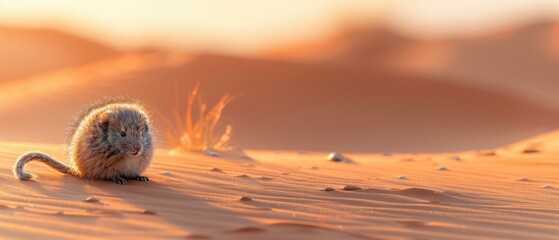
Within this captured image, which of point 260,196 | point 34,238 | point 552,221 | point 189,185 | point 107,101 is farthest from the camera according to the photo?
point 107,101

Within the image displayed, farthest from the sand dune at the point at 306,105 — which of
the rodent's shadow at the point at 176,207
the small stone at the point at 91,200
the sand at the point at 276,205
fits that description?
the small stone at the point at 91,200

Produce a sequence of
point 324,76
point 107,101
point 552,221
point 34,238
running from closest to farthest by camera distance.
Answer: point 34,238 < point 552,221 < point 107,101 < point 324,76

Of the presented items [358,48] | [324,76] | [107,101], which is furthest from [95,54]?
[107,101]

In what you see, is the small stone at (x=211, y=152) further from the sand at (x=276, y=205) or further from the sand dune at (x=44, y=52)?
the sand dune at (x=44, y=52)

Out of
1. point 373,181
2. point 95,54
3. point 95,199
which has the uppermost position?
point 95,54

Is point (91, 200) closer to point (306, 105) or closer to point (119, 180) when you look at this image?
point (119, 180)

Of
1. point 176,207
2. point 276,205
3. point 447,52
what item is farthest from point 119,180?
point 447,52

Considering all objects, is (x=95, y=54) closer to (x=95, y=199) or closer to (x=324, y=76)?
(x=324, y=76)
